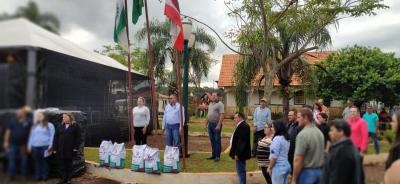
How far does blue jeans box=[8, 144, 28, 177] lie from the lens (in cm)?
82

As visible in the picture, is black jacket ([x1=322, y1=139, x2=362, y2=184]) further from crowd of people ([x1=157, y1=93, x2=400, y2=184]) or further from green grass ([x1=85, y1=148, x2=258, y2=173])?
green grass ([x1=85, y1=148, x2=258, y2=173])

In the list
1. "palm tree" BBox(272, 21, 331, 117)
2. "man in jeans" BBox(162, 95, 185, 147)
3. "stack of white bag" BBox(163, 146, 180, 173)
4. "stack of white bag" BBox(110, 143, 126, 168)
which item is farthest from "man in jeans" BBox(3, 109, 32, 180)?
"palm tree" BBox(272, 21, 331, 117)

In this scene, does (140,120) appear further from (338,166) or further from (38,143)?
(38,143)

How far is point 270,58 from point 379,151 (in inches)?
597

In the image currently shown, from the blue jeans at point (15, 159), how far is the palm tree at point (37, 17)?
265 millimetres

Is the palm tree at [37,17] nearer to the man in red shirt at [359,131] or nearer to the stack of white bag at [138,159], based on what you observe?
the man in red shirt at [359,131]

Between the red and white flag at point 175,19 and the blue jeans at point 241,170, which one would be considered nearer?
the blue jeans at point 241,170

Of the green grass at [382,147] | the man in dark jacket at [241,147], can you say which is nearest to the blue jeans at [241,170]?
the man in dark jacket at [241,147]

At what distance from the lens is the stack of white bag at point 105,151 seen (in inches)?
323

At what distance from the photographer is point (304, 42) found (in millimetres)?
15328

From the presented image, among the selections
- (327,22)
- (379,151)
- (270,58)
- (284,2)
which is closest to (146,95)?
(270,58)

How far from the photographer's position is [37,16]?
856 millimetres

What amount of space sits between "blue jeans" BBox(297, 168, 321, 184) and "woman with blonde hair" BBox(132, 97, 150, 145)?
18.0ft

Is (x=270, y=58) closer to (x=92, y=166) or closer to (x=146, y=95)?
(x=146, y=95)
